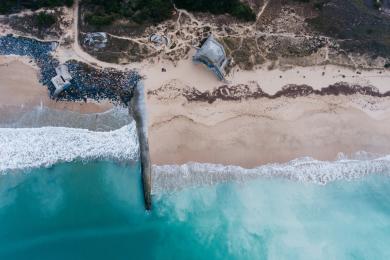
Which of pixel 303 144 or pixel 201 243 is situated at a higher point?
pixel 303 144

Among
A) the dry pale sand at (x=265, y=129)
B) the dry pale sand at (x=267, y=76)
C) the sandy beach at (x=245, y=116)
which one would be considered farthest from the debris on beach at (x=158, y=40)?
the dry pale sand at (x=265, y=129)

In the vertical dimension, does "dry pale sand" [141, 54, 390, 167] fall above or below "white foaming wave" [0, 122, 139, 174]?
above

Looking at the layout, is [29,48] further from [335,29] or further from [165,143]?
[335,29]

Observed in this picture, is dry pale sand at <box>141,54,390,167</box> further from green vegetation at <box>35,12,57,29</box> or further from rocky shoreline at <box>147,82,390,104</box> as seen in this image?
green vegetation at <box>35,12,57,29</box>

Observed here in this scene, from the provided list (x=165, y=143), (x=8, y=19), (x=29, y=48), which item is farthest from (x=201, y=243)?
(x=8, y=19)

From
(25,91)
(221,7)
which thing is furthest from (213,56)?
(25,91)

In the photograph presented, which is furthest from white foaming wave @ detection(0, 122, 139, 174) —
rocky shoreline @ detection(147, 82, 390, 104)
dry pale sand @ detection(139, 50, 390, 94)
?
dry pale sand @ detection(139, 50, 390, 94)
